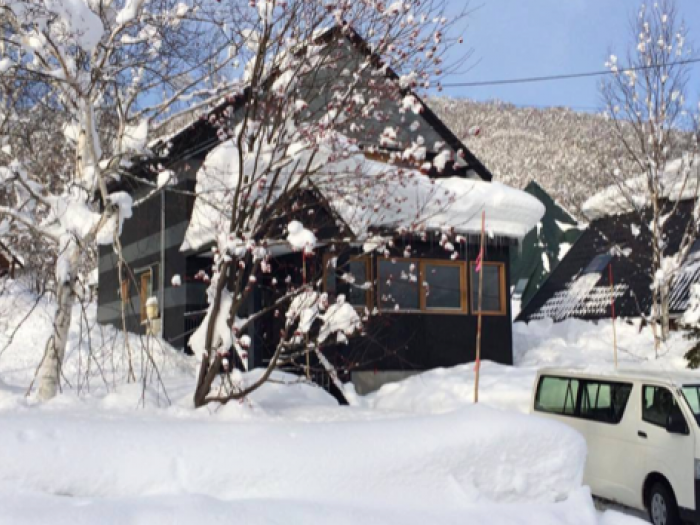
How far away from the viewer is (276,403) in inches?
338

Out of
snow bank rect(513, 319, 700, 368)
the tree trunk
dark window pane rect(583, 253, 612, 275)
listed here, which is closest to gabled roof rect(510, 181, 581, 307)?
dark window pane rect(583, 253, 612, 275)

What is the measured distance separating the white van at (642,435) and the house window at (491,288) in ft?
23.8

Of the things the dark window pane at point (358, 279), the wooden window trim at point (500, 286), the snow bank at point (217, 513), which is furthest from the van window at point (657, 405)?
the wooden window trim at point (500, 286)

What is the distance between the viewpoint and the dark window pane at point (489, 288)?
17.8 meters

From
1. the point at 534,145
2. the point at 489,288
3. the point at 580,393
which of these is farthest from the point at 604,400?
the point at 534,145

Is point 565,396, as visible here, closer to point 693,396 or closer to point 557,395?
point 557,395

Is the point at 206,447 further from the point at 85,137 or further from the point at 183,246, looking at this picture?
the point at 183,246

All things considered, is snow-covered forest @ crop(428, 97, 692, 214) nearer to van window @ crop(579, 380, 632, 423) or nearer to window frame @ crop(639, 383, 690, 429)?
van window @ crop(579, 380, 632, 423)

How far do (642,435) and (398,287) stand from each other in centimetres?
817

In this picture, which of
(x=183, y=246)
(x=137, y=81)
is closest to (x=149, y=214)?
(x=183, y=246)

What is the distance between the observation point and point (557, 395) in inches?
422

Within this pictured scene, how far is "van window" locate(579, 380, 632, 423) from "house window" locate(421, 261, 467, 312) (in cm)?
710

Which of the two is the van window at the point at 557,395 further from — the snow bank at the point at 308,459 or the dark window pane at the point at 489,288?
the dark window pane at the point at 489,288

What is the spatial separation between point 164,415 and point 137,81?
14.7 feet
